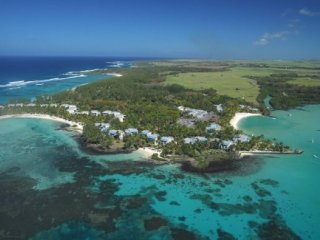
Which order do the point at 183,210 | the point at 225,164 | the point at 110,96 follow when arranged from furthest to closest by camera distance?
the point at 110,96
the point at 225,164
the point at 183,210

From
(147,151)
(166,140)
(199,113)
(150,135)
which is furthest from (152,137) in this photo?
(199,113)

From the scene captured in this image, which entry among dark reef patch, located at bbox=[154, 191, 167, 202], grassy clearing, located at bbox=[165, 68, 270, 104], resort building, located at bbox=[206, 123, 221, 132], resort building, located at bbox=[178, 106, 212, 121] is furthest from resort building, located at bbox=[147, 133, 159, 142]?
grassy clearing, located at bbox=[165, 68, 270, 104]

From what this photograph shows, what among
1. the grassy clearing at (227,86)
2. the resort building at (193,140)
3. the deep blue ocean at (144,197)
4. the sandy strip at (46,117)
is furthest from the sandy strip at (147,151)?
the grassy clearing at (227,86)

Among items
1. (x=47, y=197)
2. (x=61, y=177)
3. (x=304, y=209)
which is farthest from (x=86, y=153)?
(x=304, y=209)

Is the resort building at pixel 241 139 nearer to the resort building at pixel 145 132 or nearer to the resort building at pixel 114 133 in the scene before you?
the resort building at pixel 145 132

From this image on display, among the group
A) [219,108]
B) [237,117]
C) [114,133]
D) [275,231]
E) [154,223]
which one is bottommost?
[275,231]

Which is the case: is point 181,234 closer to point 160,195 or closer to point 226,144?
point 160,195

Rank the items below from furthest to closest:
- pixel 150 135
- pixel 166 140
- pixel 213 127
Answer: pixel 213 127
pixel 150 135
pixel 166 140

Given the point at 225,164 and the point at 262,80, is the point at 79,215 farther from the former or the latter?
the point at 262,80
